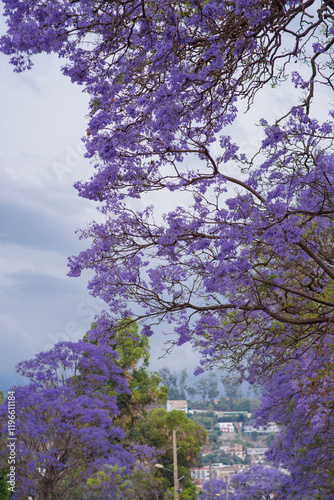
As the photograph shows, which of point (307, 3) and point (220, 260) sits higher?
point (307, 3)

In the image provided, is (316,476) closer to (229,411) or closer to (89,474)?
(89,474)

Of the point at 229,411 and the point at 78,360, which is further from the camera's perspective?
the point at 229,411

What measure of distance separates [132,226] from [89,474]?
33.6 feet

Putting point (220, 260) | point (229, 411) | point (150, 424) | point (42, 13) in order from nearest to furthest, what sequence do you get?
point (42, 13), point (220, 260), point (150, 424), point (229, 411)

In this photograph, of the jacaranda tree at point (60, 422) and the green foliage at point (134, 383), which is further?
the green foliage at point (134, 383)

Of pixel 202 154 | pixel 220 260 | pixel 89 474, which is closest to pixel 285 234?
pixel 220 260

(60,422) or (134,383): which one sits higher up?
(134,383)

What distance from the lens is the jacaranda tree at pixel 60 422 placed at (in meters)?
13.1

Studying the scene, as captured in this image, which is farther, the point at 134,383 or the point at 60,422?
the point at 134,383

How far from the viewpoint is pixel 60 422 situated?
1307cm

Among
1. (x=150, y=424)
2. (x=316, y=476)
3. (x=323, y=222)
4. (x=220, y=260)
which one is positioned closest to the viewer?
(x=220, y=260)

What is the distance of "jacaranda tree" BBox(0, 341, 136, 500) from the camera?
13.1m

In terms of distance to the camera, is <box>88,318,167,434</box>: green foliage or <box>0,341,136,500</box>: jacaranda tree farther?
<box>88,318,167,434</box>: green foliage

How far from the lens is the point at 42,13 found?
453cm
